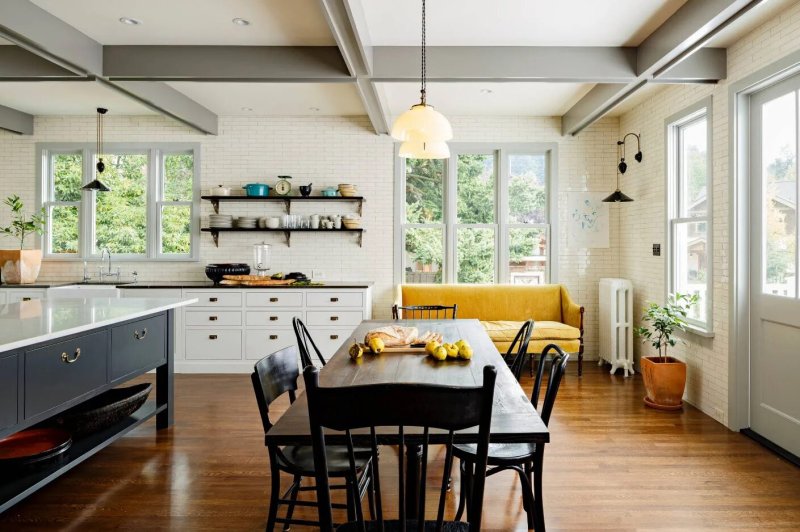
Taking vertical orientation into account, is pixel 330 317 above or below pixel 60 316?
below

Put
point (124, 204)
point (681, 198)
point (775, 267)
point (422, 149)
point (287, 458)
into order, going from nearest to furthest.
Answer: point (287, 458)
point (422, 149)
point (775, 267)
point (681, 198)
point (124, 204)

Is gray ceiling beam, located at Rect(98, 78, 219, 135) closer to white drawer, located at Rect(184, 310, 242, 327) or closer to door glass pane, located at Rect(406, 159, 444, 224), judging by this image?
white drawer, located at Rect(184, 310, 242, 327)

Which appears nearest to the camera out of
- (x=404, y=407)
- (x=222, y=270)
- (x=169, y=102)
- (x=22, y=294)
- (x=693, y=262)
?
(x=404, y=407)

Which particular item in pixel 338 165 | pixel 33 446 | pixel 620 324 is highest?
pixel 338 165

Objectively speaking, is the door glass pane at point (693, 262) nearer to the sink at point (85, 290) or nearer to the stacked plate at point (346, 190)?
the stacked plate at point (346, 190)

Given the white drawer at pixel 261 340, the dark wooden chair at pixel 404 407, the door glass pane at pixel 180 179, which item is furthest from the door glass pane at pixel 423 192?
the dark wooden chair at pixel 404 407

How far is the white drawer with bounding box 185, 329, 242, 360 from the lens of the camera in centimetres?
575

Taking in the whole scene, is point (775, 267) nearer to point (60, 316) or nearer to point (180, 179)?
point (60, 316)

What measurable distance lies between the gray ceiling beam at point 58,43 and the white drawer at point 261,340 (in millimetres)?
2470

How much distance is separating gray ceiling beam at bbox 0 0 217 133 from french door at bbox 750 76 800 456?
4.99m

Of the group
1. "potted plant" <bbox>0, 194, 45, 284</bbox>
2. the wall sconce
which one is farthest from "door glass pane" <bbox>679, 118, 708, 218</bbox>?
"potted plant" <bbox>0, 194, 45, 284</bbox>

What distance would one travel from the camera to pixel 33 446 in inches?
113

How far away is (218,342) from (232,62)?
2988 millimetres

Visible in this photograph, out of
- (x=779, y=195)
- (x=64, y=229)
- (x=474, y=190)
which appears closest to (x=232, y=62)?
(x=474, y=190)
